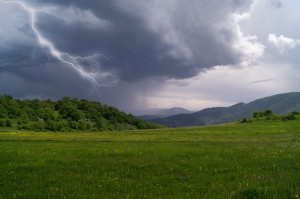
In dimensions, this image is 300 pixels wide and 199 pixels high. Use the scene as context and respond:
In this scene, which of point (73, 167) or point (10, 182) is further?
point (73, 167)

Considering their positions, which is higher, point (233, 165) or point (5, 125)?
point (5, 125)

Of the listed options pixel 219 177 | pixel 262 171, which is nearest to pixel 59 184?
pixel 219 177

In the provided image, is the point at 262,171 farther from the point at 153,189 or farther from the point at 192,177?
the point at 153,189

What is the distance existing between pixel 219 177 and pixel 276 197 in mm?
4930

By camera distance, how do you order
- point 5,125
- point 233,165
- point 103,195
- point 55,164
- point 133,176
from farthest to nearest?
1. point 5,125
2. point 55,164
3. point 233,165
4. point 133,176
5. point 103,195

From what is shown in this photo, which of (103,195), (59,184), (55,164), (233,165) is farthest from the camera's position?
(55,164)

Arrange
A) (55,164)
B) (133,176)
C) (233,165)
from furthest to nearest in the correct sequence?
(55,164), (233,165), (133,176)

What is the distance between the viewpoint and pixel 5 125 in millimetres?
177875

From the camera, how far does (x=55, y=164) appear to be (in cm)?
2350

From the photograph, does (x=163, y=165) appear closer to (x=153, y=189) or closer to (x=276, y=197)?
(x=153, y=189)

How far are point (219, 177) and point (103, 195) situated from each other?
19.2 feet

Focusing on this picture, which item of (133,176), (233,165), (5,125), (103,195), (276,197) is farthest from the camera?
(5,125)

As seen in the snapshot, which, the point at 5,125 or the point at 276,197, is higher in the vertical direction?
the point at 5,125

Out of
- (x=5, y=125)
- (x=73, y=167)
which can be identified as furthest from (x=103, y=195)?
(x=5, y=125)
